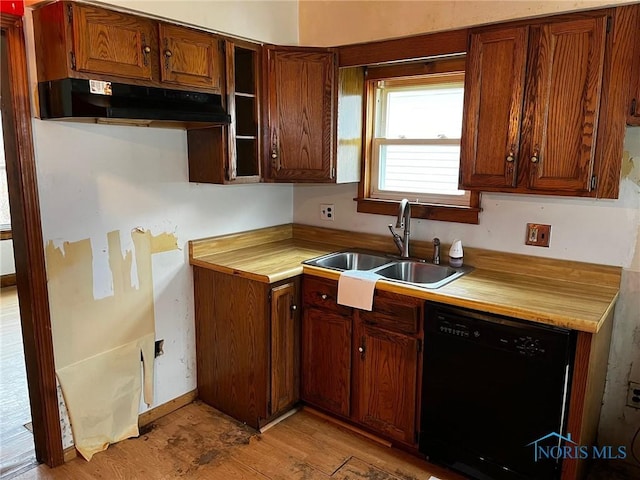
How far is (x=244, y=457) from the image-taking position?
2.43 meters

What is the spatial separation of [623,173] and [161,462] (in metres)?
2.65

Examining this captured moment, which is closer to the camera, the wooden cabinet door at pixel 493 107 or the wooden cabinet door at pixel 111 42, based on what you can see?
the wooden cabinet door at pixel 111 42

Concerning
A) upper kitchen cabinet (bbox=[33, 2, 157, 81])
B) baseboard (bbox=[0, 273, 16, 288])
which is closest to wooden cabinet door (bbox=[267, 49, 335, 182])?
upper kitchen cabinet (bbox=[33, 2, 157, 81])

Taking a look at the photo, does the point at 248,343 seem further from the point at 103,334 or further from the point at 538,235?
the point at 538,235

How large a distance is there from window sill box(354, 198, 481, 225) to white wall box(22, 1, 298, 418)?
72 centimetres

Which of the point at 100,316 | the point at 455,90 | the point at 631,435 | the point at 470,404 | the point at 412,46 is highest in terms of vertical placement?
the point at 412,46

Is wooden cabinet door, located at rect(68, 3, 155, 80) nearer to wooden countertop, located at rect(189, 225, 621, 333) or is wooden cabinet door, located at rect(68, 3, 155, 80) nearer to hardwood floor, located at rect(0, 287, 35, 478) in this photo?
wooden countertop, located at rect(189, 225, 621, 333)

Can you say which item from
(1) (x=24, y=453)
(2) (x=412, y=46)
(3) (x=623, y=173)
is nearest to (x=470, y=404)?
(3) (x=623, y=173)

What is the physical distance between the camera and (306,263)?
2.71 metres

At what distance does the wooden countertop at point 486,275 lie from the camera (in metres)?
1.99

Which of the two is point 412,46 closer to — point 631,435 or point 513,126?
point 513,126

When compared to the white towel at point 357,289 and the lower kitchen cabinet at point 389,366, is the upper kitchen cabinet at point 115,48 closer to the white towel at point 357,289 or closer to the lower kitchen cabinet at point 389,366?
the white towel at point 357,289

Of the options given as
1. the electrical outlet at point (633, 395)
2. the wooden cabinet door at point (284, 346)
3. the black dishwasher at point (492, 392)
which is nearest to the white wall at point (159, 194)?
the wooden cabinet door at point (284, 346)

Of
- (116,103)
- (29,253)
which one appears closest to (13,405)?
(29,253)
